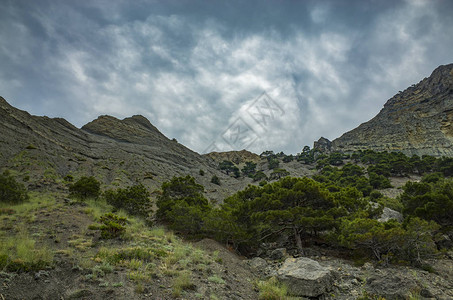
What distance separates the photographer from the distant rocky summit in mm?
62625

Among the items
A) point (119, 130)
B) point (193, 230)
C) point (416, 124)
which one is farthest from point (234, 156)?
point (193, 230)

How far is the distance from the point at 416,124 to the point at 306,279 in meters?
86.9

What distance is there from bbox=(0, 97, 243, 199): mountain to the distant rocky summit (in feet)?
183

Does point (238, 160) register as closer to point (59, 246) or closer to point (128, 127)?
point (128, 127)

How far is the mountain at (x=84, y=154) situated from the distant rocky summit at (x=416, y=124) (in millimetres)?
55843

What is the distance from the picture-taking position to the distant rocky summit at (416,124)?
205ft

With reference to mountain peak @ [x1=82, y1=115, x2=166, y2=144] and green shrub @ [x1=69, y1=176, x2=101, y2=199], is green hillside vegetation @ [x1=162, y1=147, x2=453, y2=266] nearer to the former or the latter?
green shrub @ [x1=69, y1=176, x2=101, y2=199]

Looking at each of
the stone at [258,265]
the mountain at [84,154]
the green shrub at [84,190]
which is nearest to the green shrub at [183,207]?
the stone at [258,265]

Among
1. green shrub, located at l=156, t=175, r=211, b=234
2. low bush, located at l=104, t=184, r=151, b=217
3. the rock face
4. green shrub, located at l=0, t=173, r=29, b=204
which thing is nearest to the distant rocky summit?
the rock face

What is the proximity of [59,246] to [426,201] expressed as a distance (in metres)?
23.0

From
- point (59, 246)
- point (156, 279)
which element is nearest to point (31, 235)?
point (59, 246)

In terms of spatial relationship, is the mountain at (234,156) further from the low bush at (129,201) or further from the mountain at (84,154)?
the low bush at (129,201)

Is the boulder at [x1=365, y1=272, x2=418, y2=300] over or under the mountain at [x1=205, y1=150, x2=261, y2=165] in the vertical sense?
under

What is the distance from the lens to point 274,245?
17.2 m
